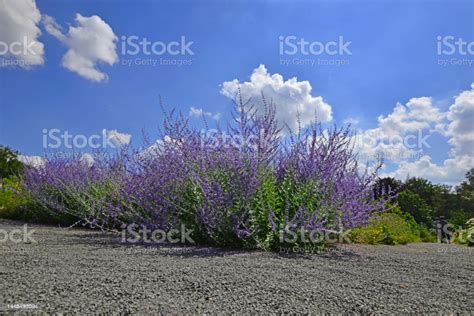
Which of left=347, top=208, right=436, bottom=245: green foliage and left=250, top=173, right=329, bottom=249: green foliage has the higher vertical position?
left=250, top=173, right=329, bottom=249: green foliage

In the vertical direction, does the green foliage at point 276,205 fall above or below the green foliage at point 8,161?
below

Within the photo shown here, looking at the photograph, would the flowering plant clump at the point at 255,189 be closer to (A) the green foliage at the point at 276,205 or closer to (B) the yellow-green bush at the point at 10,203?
(A) the green foliage at the point at 276,205

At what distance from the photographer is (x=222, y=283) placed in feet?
7.75

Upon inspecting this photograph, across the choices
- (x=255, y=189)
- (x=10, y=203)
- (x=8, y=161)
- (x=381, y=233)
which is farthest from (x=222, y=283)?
(x=8, y=161)

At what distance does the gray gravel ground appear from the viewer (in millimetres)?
1982

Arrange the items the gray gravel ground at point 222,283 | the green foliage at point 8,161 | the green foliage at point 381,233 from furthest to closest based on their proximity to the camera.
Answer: the green foliage at point 8,161 < the green foliage at point 381,233 < the gray gravel ground at point 222,283

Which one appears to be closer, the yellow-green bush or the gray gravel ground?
the gray gravel ground

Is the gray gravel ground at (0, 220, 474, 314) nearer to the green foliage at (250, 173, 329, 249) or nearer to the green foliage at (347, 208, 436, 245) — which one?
the green foliage at (250, 173, 329, 249)

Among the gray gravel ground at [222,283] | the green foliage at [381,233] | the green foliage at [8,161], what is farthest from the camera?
the green foliage at [8,161]

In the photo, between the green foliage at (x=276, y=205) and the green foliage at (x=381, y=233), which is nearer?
the green foliage at (x=276, y=205)

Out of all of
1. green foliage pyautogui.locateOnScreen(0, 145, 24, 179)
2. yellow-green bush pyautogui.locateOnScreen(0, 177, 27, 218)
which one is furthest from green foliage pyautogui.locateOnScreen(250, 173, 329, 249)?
green foliage pyautogui.locateOnScreen(0, 145, 24, 179)

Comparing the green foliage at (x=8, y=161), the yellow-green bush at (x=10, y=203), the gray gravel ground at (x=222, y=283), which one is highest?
the green foliage at (x=8, y=161)

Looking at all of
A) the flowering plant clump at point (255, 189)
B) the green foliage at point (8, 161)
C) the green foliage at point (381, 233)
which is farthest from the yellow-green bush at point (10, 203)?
the green foliage at point (8, 161)

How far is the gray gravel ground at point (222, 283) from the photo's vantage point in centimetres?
198
